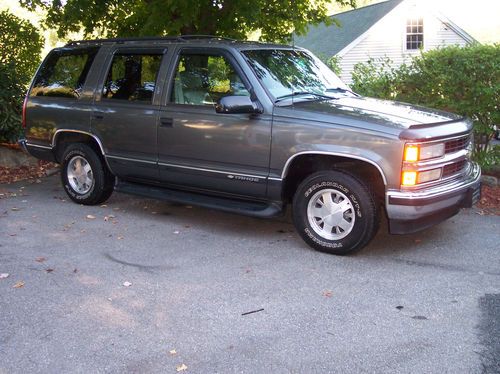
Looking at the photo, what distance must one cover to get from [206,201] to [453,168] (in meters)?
2.50

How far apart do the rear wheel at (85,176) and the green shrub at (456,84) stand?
157 inches

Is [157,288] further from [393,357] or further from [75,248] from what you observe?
[393,357]

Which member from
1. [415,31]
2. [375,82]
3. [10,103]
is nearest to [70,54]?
[10,103]

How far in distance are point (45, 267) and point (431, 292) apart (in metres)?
3.33

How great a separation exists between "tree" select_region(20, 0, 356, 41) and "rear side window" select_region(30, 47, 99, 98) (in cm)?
169

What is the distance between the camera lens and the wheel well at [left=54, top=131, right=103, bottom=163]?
23.5 ft

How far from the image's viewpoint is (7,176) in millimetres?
9594

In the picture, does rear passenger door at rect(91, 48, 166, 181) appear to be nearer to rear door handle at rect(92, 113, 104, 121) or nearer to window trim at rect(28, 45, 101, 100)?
rear door handle at rect(92, 113, 104, 121)

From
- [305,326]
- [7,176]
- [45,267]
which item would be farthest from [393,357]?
[7,176]

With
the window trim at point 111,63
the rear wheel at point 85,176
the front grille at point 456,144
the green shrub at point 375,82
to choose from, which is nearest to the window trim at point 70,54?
the window trim at point 111,63

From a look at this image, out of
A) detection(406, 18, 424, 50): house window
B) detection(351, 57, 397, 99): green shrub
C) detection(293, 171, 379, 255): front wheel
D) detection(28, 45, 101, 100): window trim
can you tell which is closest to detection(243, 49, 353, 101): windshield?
detection(293, 171, 379, 255): front wheel

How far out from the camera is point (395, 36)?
2844 cm

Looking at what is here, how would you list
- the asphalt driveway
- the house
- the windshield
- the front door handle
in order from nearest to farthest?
the asphalt driveway < the windshield < the front door handle < the house

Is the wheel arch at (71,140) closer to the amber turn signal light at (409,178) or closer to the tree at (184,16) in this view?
the tree at (184,16)
